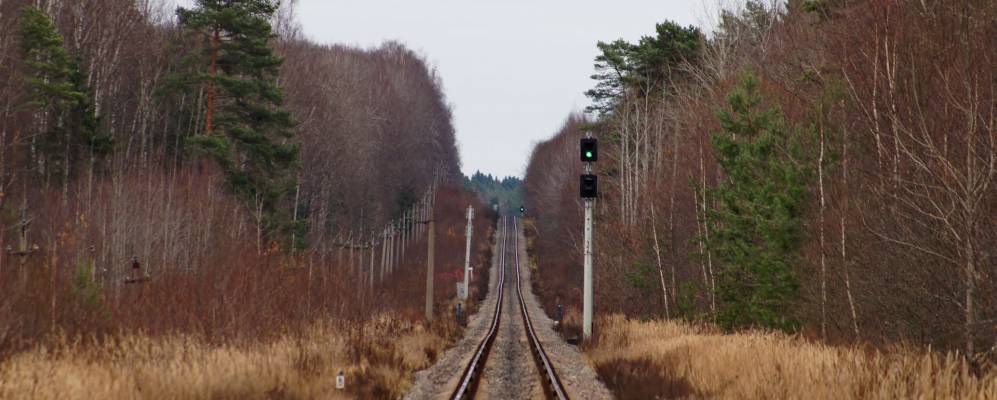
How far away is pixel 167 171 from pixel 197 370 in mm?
30552

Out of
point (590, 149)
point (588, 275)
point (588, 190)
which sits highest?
point (590, 149)

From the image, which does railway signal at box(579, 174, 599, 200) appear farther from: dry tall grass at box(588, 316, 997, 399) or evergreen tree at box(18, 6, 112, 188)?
evergreen tree at box(18, 6, 112, 188)

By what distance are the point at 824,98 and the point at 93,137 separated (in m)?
28.7

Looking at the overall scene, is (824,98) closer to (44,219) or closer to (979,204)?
(979,204)

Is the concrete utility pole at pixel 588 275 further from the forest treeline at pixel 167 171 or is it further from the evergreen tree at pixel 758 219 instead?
the forest treeline at pixel 167 171

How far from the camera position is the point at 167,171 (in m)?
37.9

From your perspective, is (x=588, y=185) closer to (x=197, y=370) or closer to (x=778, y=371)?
(x=778, y=371)

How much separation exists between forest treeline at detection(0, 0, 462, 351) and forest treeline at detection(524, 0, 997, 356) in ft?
33.7

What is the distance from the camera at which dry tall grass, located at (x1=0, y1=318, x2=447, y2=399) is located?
28.1ft

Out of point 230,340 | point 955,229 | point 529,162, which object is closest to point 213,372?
point 230,340

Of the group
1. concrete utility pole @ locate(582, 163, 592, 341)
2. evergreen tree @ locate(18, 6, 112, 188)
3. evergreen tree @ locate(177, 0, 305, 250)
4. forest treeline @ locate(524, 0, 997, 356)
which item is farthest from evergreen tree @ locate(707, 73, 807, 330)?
evergreen tree @ locate(18, 6, 112, 188)

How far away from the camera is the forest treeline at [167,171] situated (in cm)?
1315

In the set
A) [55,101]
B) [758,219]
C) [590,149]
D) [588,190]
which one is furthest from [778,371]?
[55,101]

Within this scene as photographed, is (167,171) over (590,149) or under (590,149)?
under
